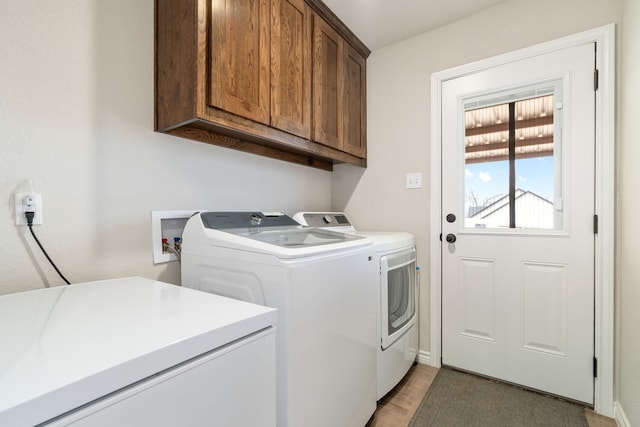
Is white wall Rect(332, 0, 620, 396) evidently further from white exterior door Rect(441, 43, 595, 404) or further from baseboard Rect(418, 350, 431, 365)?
white exterior door Rect(441, 43, 595, 404)

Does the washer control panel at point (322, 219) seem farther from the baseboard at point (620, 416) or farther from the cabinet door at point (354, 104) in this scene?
the baseboard at point (620, 416)

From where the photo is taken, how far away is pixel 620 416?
4.77 ft

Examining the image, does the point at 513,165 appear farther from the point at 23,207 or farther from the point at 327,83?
the point at 23,207

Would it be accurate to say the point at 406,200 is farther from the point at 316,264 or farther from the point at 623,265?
the point at 316,264

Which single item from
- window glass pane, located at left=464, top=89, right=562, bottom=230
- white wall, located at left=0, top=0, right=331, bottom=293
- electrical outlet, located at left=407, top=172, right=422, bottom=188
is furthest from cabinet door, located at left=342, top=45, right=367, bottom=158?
white wall, located at left=0, top=0, right=331, bottom=293

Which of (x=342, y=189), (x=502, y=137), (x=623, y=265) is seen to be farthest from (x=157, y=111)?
(x=623, y=265)

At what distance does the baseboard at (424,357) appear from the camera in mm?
2086

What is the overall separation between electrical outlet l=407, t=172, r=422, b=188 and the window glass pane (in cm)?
31

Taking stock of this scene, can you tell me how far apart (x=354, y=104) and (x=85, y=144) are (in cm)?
172

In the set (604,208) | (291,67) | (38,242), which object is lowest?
(38,242)

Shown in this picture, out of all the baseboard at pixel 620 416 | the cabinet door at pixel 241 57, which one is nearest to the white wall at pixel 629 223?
the baseboard at pixel 620 416

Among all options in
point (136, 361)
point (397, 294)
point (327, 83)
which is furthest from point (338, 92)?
point (136, 361)

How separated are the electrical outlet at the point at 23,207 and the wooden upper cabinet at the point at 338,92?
1.33m

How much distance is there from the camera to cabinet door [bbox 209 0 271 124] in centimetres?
123
